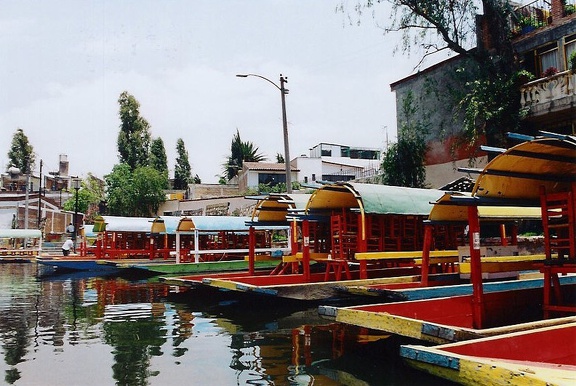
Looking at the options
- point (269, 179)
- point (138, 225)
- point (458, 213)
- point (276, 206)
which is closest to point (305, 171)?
point (269, 179)

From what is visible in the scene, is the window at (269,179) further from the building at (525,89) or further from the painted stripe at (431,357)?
the painted stripe at (431,357)

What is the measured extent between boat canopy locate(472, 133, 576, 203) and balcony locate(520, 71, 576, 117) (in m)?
11.7

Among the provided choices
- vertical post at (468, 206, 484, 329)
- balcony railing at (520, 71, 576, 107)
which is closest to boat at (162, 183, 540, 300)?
vertical post at (468, 206, 484, 329)

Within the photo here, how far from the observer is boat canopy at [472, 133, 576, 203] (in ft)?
22.3

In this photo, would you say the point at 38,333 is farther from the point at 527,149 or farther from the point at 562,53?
the point at 562,53

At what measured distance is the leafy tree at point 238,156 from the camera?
53.5m

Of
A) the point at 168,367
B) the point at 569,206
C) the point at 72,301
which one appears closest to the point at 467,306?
A: the point at 569,206

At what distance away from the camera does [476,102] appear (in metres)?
20.4

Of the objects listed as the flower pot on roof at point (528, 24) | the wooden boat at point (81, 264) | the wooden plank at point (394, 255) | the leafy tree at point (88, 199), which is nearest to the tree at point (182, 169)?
the leafy tree at point (88, 199)

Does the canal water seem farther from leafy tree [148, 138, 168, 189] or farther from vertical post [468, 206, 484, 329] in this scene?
leafy tree [148, 138, 168, 189]

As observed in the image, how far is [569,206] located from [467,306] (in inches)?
85.6

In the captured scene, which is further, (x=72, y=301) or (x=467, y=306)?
(x=72, y=301)

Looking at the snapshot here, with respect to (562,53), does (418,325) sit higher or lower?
lower

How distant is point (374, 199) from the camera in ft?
38.8
